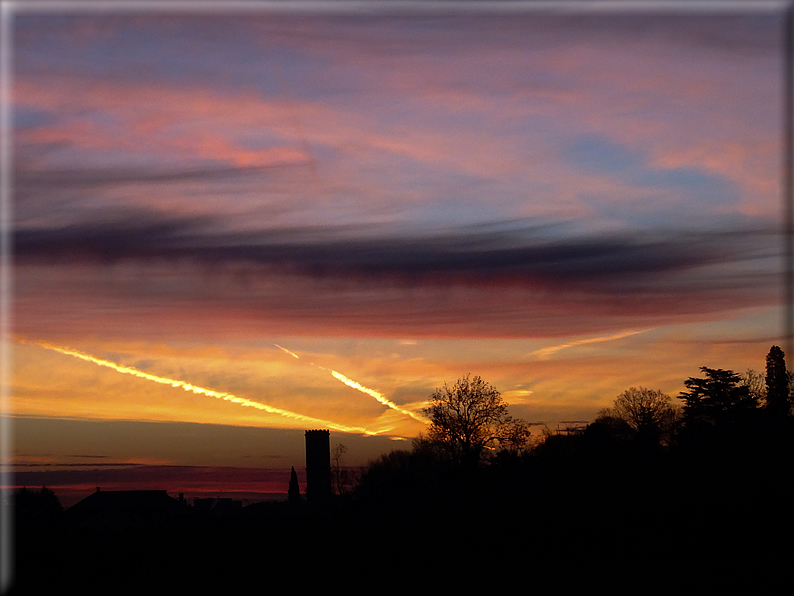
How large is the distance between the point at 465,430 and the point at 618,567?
1519 inches

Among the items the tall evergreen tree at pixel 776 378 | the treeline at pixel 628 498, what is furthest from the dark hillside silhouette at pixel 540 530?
the tall evergreen tree at pixel 776 378

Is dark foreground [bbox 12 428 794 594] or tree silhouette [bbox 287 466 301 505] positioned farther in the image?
tree silhouette [bbox 287 466 301 505]

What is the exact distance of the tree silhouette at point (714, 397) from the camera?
7519 centimetres

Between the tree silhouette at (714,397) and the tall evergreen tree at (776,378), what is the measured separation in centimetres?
281

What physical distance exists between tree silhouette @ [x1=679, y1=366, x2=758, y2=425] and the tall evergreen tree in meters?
2.81

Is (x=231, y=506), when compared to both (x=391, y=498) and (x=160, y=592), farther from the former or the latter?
(x=160, y=592)

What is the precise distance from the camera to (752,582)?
93.7 ft

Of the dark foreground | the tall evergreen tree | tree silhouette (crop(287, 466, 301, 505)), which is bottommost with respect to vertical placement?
tree silhouette (crop(287, 466, 301, 505))

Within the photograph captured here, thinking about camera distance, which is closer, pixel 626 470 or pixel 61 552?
pixel 61 552

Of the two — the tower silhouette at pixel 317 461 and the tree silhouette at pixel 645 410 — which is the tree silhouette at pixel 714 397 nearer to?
the tree silhouette at pixel 645 410

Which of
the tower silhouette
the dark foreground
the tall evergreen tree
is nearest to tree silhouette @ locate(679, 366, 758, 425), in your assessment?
the tall evergreen tree

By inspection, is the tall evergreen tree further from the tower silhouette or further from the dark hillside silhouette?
the tower silhouette

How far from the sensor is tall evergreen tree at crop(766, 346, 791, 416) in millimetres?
78625

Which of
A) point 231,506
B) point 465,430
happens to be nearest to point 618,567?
point 465,430
